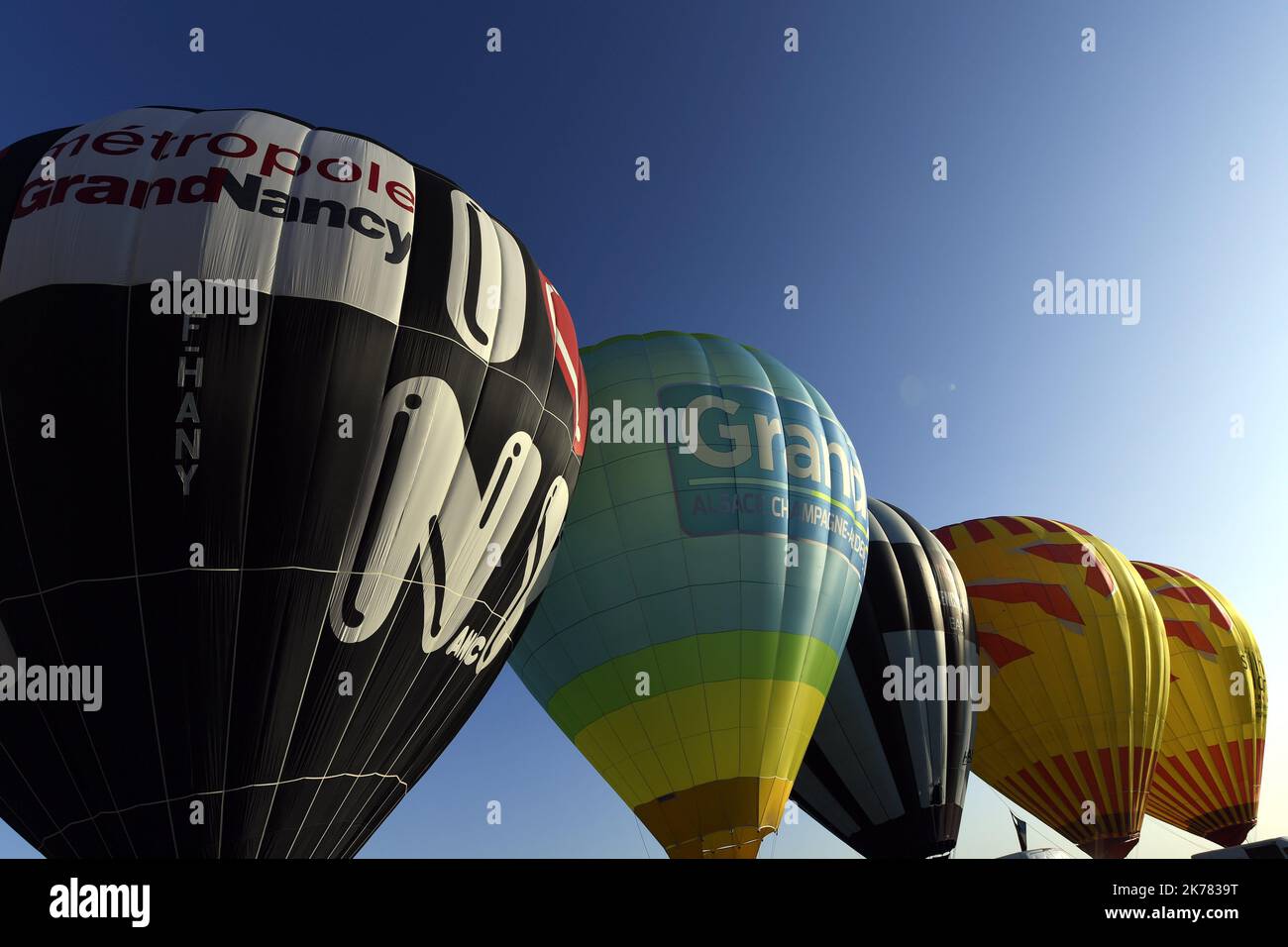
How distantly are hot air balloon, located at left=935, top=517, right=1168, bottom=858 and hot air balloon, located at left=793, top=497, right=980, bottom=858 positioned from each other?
1880 mm

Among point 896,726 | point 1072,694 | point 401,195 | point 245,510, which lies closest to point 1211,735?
point 1072,694

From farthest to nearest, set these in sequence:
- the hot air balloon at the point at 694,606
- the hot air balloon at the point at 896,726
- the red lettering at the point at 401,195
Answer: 1. the hot air balloon at the point at 896,726
2. the hot air balloon at the point at 694,606
3. the red lettering at the point at 401,195

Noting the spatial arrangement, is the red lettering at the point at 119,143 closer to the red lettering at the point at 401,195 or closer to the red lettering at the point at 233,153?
the red lettering at the point at 233,153

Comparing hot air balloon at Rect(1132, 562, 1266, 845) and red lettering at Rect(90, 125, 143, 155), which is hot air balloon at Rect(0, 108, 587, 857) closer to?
red lettering at Rect(90, 125, 143, 155)

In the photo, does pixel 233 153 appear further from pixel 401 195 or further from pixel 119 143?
pixel 401 195

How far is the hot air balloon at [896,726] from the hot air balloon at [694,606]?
3182 millimetres

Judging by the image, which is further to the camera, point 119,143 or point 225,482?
point 119,143

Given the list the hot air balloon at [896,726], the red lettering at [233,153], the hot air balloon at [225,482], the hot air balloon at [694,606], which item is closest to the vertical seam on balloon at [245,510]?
the hot air balloon at [225,482]

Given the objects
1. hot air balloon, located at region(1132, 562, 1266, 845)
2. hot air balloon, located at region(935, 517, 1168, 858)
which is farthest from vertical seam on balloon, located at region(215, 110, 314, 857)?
hot air balloon, located at region(1132, 562, 1266, 845)

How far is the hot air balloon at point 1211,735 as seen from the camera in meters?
21.7

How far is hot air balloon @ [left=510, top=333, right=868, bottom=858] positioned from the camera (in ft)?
39.5

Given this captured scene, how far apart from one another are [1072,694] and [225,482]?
16.9 meters

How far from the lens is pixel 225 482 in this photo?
7.29 meters
